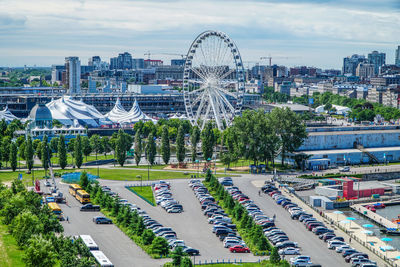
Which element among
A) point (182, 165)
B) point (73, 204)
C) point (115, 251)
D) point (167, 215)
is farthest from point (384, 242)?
point (182, 165)

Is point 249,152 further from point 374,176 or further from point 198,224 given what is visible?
point 198,224

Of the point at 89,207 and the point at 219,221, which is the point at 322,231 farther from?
the point at 89,207

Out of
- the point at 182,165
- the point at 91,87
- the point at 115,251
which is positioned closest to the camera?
the point at 115,251

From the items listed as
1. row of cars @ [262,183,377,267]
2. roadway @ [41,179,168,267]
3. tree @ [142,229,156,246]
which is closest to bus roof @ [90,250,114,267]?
roadway @ [41,179,168,267]

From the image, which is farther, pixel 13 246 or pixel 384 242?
pixel 384 242

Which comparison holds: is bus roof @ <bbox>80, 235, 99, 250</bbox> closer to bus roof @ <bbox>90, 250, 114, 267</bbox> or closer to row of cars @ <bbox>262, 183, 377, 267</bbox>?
bus roof @ <bbox>90, 250, 114, 267</bbox>

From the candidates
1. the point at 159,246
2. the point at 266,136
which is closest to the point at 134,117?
the point at 266,136

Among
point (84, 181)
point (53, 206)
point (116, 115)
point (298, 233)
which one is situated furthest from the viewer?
point (116, 115)

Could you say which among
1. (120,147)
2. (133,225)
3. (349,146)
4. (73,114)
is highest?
(73,114)
